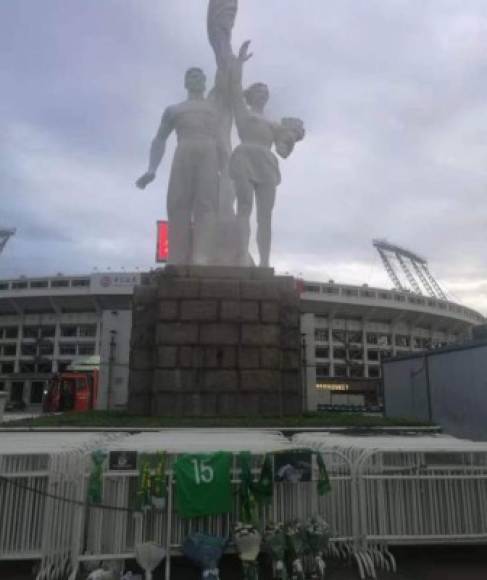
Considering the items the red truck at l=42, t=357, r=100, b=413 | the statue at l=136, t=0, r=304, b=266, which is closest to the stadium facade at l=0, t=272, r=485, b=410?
the red truck at l=42, t=357, r=100, b=413

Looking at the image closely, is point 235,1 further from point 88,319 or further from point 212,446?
point 88,319

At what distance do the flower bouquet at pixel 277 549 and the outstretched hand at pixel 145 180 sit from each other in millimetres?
10322

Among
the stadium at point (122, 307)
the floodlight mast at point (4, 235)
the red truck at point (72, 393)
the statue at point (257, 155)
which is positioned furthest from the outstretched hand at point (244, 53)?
the floodlight mast at point (4, 235)

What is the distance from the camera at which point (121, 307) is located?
5503 centimetres

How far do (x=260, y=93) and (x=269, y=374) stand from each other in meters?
7.01

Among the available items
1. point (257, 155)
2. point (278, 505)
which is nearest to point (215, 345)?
point (257, 155)

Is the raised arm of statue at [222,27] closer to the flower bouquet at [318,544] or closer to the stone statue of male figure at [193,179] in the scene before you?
the stone statue of male figure at [193,179]

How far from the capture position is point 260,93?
1370 cm

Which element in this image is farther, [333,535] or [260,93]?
[260,93]

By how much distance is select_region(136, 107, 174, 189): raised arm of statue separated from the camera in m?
13.3

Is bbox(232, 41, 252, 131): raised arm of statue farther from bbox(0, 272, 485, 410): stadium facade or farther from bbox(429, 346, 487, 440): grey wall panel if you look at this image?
bbox(0, 272, 485, 410): stadium facade

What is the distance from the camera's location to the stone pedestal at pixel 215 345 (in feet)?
36.7

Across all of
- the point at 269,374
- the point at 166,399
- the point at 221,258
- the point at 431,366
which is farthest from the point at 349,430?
the point at 431,366

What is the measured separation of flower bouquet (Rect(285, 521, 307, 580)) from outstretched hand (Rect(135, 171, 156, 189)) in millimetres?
10325
